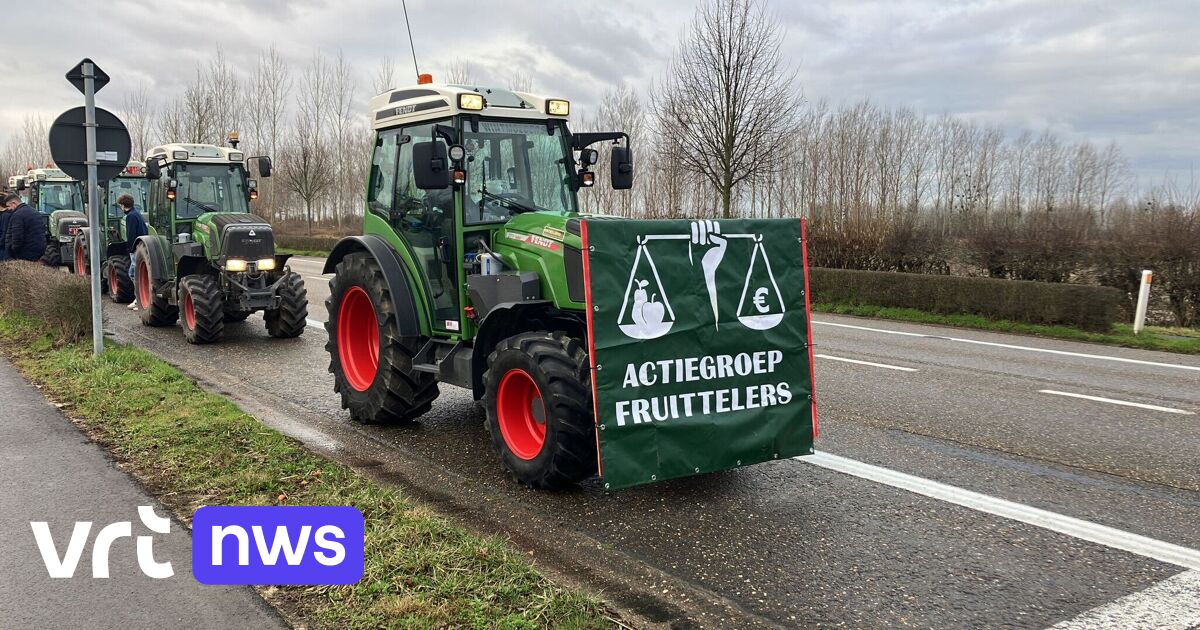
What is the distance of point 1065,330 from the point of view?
13031 mm

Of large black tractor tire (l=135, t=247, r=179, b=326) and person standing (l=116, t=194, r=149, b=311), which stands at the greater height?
person standing (l=116, t=194, r=149, b=311)

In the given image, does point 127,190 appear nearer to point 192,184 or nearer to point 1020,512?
point 192,184

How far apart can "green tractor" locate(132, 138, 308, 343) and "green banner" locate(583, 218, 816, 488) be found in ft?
25.3

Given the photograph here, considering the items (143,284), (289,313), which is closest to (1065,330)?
Result: (289,313)

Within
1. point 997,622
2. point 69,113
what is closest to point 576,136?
point 997,622

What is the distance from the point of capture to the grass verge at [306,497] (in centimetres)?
358

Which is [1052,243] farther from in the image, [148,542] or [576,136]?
[148,542]

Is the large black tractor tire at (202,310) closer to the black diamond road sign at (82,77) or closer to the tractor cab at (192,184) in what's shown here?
the tractor cab at (192,184)

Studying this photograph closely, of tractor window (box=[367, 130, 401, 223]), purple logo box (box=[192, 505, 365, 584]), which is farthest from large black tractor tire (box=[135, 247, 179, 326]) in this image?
purple logo box (box=[192, 505, 365, 584])

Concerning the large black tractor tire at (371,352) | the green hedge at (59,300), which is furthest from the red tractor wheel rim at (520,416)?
the green hedge at (59,300)

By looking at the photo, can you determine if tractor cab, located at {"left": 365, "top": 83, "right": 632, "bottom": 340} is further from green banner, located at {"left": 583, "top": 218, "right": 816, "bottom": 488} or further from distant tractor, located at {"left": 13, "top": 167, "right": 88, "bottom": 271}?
distant tractor, located at {"left": 13, "top": 167, "right": 88, "bottom": 271}

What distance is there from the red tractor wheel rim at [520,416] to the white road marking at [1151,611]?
9.63 feet

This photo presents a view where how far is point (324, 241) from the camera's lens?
33375 millimetres

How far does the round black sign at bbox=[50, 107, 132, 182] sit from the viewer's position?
28.8 feet
